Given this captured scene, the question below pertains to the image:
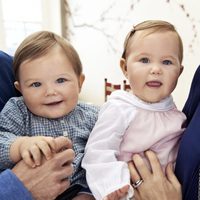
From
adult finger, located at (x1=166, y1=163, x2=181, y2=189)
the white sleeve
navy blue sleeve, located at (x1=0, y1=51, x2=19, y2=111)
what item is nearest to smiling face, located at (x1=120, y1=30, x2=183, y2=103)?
the white sleeve

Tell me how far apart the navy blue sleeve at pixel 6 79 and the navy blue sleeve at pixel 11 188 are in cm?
35

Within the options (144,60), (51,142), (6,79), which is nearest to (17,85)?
(6,79)

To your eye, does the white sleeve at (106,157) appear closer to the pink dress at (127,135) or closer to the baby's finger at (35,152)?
the pink dress at (127,135)

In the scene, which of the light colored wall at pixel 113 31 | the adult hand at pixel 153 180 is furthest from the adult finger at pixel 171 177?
the light colored wall at pixel 113 31

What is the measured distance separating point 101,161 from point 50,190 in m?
0.18

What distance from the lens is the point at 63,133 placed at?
1132 mm

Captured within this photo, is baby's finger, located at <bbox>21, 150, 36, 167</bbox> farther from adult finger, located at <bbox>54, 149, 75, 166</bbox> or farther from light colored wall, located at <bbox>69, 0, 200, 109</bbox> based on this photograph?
light colored wall, located at <bbox>69, 0, 200, 109</bbox>

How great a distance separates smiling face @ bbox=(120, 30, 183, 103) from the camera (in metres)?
1.04

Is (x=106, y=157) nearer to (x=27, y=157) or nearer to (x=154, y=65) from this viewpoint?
(x=27, y=157)

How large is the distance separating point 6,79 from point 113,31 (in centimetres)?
195

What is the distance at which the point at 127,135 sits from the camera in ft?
3.40

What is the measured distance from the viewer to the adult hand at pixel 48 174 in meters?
0.94

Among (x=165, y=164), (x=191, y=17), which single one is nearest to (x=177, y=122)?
(x=165, y=164)

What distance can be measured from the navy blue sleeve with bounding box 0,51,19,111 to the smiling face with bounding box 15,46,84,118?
0.07 metres
